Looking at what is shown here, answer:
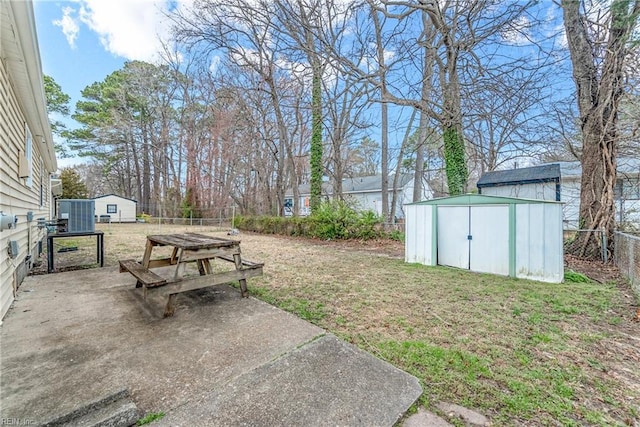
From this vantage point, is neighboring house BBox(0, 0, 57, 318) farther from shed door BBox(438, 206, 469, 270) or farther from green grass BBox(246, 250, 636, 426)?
shed door BBox(438, 206, 469, 270)

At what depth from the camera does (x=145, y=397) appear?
1.69 meters

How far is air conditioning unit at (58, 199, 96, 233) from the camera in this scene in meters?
6.09

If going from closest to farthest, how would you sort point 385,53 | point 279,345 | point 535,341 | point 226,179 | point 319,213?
point 279,345
point 535,341
point 385,53
point 319,213
point 226,179

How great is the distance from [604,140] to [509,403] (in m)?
7.38

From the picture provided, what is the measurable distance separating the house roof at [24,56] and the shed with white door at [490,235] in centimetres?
641

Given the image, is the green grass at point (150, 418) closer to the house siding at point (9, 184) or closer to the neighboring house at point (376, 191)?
the house siding at point (9, 184)

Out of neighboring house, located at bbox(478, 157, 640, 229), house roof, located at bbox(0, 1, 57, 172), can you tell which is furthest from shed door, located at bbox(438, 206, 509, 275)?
neighboring house, located at bbox(478, 157, 640, 229)

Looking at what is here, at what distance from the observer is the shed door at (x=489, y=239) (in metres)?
5.15

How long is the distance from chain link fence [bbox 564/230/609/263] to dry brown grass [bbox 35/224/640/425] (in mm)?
2243

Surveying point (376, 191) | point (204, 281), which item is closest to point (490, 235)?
point (204, 281)

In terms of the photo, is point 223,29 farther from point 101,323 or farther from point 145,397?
point 145,397

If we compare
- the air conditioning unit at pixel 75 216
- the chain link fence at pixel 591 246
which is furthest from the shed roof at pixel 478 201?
the air conditioning unit at pixel 75 216

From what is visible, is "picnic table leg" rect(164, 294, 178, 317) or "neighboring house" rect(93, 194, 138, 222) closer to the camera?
"picnic table leg" rect(164, 294, 178, 317)

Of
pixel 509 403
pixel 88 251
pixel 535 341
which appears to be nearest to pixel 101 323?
pixel 509 403
